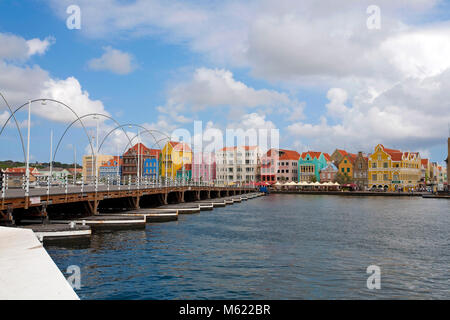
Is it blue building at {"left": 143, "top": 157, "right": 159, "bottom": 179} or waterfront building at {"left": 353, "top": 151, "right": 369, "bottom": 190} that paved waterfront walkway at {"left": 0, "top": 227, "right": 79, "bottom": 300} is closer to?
→ waterfront building at {"left": 353, "top": 151, "right": 369, "bottom": 190}

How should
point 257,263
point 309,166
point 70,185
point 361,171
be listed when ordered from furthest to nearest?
1. point 309,166
2. point 361,171
3. point 70,185
4. point 257,263

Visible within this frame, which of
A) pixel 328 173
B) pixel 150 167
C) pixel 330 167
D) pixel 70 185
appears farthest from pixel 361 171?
pixel 70 185

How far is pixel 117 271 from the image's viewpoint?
22844mm

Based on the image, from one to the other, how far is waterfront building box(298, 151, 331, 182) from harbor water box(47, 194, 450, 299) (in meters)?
130

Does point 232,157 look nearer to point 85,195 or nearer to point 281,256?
point 85,195

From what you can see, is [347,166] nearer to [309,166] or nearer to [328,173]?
[328,173]

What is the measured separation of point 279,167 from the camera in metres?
179

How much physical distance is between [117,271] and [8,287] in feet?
30.9

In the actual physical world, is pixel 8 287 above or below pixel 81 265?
above

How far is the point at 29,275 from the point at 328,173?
534 feet

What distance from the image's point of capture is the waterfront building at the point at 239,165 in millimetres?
181375
